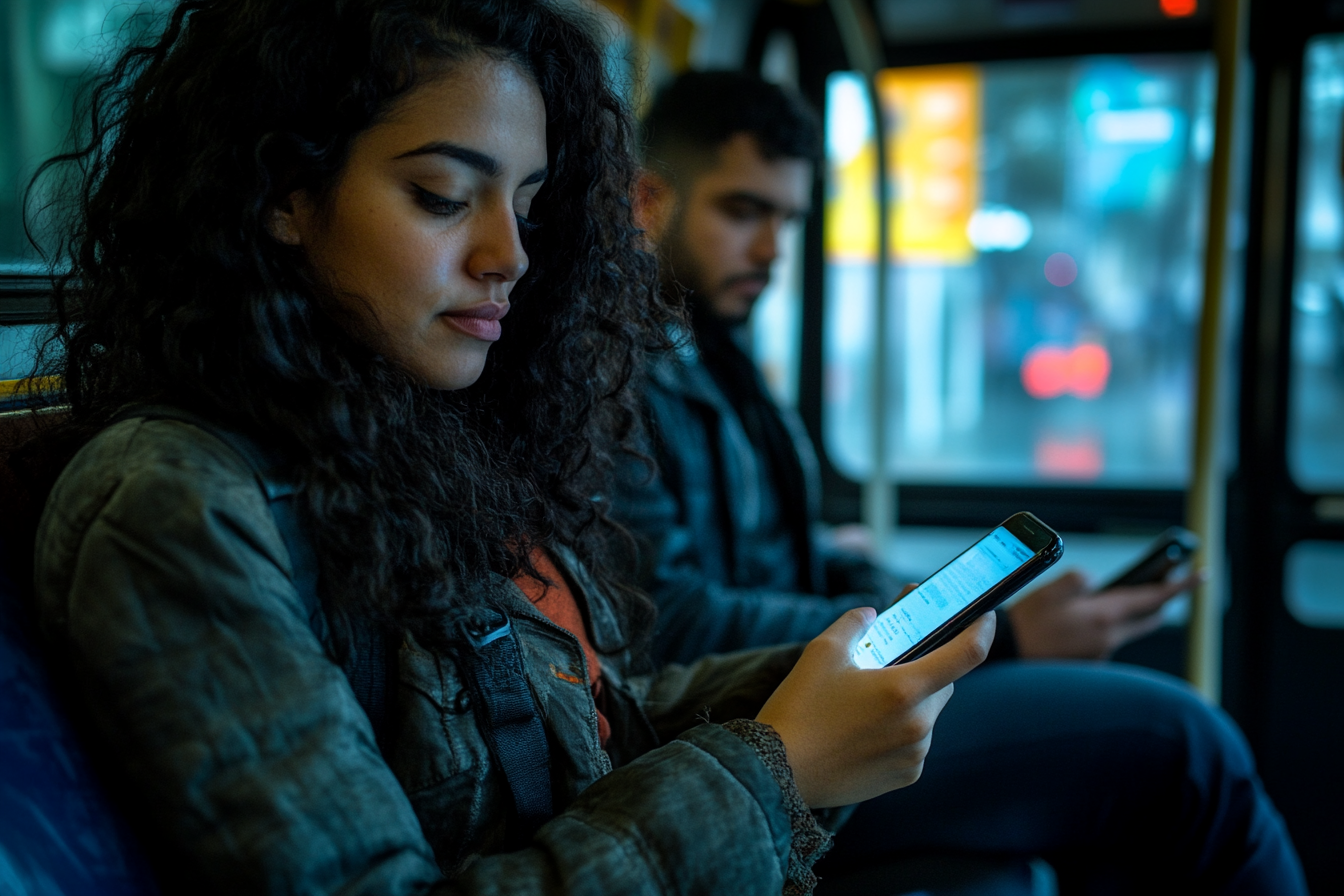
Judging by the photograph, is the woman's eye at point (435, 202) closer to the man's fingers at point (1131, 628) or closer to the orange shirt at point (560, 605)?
the orange shirt at point (560, 605)

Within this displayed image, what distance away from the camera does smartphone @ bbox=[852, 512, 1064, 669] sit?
99 centimetres

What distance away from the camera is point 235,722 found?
0.71m

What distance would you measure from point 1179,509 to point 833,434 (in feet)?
3.33

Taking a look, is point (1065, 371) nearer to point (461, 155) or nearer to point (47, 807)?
point (461, 155)

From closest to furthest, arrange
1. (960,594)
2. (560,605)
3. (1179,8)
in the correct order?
(960,594), (560,605), (1179,8)

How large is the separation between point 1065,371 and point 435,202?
9.14 ft

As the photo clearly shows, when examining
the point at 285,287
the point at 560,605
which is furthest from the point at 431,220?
the point at 560,605

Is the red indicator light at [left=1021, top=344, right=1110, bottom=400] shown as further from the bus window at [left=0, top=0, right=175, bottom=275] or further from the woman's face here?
the woman's face

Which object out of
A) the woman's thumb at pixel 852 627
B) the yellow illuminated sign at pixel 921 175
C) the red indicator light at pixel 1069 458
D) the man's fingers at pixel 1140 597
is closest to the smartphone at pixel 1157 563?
the man's fingers at pixel 1140 597

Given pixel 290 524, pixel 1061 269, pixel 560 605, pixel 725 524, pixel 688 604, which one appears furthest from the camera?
pixel 1061 269

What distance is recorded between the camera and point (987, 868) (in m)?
1.35

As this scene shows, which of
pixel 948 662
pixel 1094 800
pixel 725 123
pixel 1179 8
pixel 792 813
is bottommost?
pixel 1094 800

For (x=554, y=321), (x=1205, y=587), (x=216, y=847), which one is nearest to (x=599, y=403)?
(x=554, y=321)

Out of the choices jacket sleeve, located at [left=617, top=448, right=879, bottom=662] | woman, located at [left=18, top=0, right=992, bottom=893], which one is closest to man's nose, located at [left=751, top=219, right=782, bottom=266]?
jacket sleeve, located at [left=617, top=448, right=879, bottom=662]
